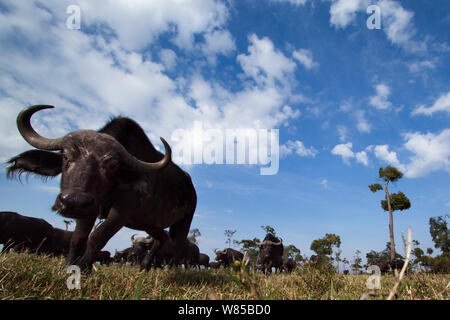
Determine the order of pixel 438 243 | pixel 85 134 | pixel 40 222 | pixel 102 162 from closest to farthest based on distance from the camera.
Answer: pixel 102 162 < pixel 85 134 < pixel 40 222 < pixel 438 243

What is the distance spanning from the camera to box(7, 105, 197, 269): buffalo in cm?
295

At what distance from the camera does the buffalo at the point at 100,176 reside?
295cm

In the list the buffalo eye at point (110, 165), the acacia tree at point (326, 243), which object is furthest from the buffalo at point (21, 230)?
the acacia tree at point (326, 243)

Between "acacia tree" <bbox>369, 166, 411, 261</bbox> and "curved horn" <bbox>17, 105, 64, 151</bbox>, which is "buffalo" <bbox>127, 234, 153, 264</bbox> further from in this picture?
"acacia tree" <bbox>369, 166, 411, 261</bbox>

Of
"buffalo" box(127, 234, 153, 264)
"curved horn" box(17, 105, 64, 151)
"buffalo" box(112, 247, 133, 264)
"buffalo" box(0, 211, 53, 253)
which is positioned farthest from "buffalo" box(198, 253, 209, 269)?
"curved horn" box(17, 105, 64, 151)

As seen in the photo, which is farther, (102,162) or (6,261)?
(102,162)

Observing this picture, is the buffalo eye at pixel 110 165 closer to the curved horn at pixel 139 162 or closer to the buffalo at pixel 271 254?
the curved horn at pixel 139 162

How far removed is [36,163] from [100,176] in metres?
1.41

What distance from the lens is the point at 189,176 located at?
22.1 ft

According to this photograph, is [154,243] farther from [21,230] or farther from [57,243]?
[57,243]

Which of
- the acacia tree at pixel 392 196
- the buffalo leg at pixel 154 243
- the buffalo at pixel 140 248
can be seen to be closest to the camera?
the buffalo leg at pixel 154 243
